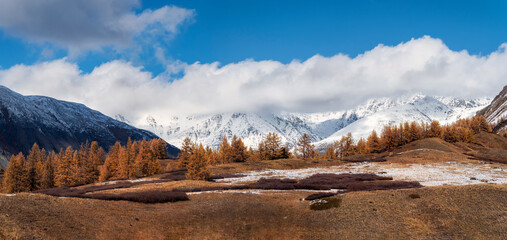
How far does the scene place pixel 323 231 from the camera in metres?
20.7

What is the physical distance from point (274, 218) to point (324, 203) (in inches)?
189

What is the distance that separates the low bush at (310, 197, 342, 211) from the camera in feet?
81.0

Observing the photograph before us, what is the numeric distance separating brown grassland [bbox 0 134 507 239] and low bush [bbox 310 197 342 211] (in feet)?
1.64

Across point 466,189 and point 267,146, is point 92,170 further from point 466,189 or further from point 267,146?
point 466,189

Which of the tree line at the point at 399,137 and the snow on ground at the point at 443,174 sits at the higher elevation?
the tree line at the point at 399,137

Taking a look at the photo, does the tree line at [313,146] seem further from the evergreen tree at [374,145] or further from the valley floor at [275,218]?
the valley floor at [275,218]

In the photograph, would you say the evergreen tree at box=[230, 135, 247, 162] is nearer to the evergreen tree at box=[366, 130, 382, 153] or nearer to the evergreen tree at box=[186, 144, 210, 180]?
the evergreen tree at box=[186, 144, 210, 180]

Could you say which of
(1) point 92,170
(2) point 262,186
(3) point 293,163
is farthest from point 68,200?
(1) point 92,170

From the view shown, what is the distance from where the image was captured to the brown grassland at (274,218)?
701 inches

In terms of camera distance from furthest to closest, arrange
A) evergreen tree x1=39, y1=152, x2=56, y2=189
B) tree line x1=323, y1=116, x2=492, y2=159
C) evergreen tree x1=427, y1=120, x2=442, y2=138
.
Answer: evergreen tree x1=427, y1=120, x2=442, y2=138 < tree line x1=323, y1=116, x2=492, y2=159 < evergreen tree x1=39, y1=152, x2=56, y2=189

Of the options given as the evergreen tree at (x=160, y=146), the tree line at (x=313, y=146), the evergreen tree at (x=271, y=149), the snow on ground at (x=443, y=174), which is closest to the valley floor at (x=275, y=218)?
the snow on ground at (x=443, y=174)

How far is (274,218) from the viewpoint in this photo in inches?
933

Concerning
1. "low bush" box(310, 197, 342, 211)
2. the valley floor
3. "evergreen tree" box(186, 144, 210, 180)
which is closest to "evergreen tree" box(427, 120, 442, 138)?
"evergreen tree" box(186, 144, 210, 180)

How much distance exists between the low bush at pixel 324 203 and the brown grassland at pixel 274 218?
19.6 inches
